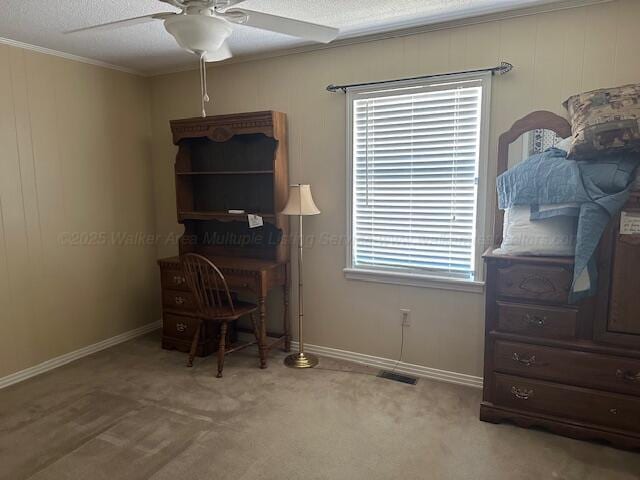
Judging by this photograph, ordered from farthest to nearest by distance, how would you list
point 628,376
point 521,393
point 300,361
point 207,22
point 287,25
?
point 300,361
point 521,393
point 628,376
point 287,25
point 207,22

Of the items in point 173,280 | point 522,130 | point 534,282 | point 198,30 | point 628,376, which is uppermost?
point 198,30

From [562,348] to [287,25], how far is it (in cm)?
216

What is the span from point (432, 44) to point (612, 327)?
2.03m

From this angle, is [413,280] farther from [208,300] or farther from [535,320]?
[208,300]

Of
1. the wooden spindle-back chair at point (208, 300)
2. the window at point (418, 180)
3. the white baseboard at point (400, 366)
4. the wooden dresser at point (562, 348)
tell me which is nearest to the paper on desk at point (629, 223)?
the wooden dresser at point (562, 348)

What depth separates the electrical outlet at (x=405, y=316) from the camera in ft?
10.5

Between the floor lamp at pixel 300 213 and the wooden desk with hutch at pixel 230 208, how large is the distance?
160mm

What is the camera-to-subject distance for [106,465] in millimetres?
2205

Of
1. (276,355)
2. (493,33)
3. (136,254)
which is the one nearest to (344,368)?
(276,355)

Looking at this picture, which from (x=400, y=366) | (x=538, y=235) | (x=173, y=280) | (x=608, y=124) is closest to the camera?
(x=608, y=124)

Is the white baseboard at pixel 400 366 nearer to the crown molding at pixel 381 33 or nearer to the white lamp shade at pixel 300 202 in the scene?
the white lamp shade at pixel 300 202

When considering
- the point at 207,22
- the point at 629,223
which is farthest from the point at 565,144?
the point at 207,22

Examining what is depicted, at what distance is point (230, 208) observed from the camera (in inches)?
A: 150

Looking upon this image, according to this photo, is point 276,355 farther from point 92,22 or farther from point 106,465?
point 92,22
